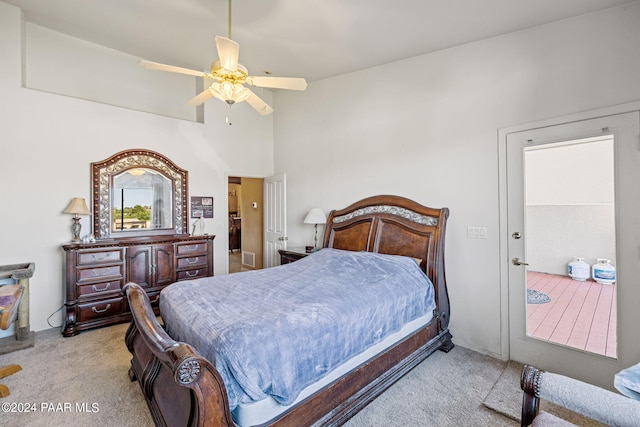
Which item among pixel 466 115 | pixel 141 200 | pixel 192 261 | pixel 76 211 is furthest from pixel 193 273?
pixel 466 115

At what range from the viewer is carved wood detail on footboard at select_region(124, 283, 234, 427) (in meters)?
1.18

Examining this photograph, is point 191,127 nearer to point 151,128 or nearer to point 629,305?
point 151,128

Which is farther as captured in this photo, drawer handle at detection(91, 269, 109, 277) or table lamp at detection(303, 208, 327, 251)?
table lamp at detection(303, 208, 327, 251)

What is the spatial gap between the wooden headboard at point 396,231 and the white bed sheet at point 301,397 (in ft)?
2.52

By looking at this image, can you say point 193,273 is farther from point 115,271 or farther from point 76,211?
point 76,211

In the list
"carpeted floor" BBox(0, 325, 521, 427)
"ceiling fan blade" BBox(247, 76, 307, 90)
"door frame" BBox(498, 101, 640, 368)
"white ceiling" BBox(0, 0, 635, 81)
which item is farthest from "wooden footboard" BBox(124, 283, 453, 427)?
"white ceiling" BBox(0, 0, 635, 81)

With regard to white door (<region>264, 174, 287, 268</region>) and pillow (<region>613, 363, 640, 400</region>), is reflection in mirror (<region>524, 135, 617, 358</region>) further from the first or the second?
white door (<region>264, 174, 287, 268</region>)

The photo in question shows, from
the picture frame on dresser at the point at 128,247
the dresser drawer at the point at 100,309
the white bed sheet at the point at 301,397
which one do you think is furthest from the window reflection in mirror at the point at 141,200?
the white bed sheet at the point at 301,397

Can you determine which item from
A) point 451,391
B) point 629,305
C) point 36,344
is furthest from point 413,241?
point 36,344

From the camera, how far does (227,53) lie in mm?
2189

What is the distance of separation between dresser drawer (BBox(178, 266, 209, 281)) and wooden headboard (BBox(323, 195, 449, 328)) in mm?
1851

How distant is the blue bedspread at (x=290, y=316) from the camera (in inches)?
56.7

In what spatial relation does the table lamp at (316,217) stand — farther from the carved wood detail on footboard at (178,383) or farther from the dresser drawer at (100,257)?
the carved wood detail on footboard at (178,383)

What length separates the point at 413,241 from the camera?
321cm
